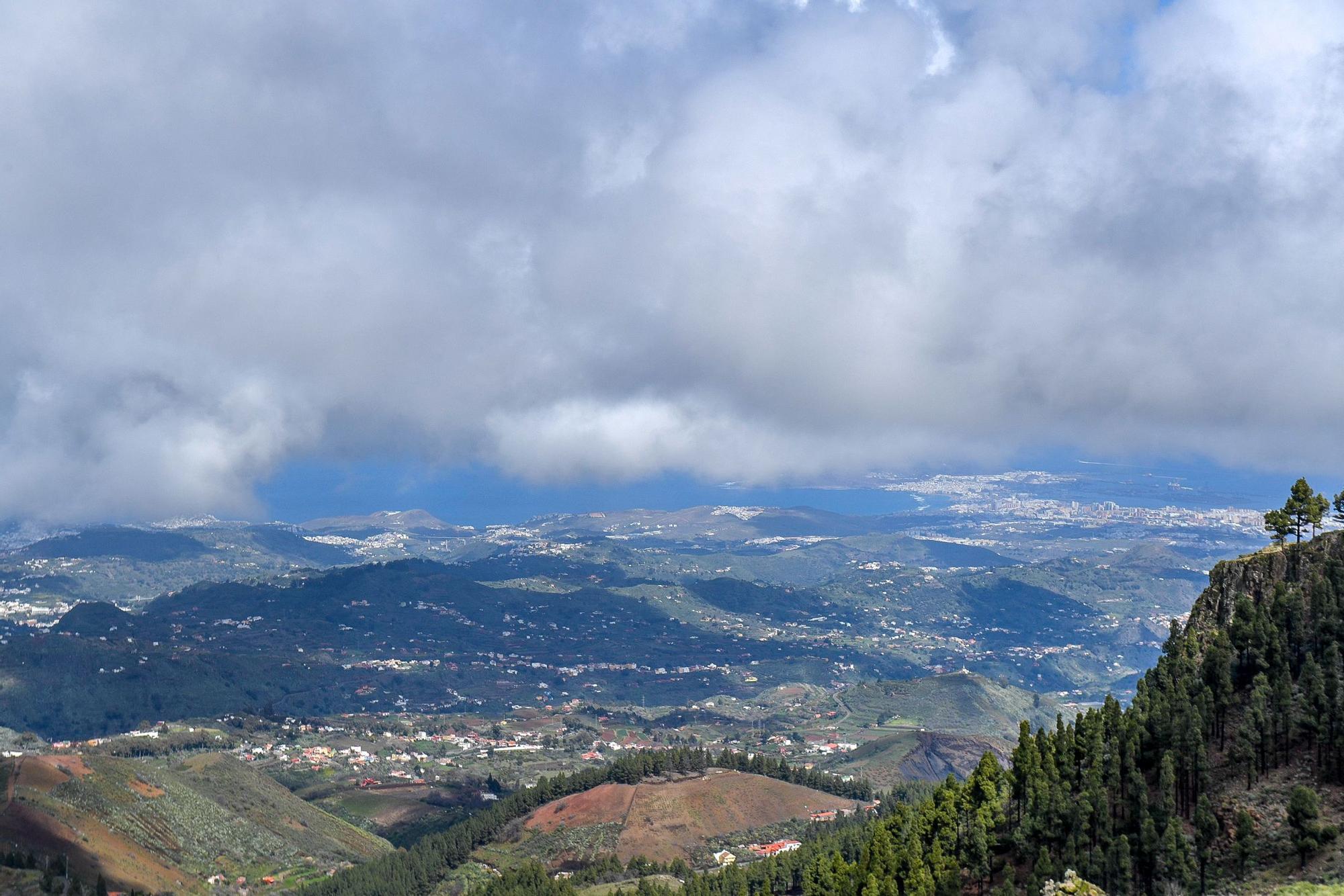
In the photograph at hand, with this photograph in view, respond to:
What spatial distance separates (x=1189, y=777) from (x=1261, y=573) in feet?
70.0

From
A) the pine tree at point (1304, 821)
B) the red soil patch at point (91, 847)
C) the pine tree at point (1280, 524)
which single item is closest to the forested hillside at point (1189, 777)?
the pine tree at point (1304, 821)

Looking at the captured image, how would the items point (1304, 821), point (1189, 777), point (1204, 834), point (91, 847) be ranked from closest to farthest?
point (1304, 821) → point (1204, 834) → point (1189, 777) → point (91, 847)

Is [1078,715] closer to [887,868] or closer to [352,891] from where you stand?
[887,868]

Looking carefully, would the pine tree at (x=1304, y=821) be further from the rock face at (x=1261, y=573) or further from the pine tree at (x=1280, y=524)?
the pine tree at (x=1280, y=524)

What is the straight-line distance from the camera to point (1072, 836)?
258 ft

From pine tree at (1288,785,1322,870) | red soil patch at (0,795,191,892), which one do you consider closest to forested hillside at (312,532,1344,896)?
pine tree at (1288,785,1322,870)

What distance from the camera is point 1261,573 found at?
92.1 metres

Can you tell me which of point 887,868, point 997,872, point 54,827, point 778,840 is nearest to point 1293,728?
point 997,872

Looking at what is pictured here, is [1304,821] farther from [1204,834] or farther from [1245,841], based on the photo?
[1204,834]

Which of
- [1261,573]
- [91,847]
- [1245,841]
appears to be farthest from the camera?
[91,847]

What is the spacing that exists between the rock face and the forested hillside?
0.48 feet

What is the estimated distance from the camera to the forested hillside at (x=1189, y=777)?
239 ft

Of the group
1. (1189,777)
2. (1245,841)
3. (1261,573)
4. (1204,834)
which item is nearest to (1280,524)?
(1261,573)

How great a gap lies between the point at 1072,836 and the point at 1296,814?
48.3 feet
